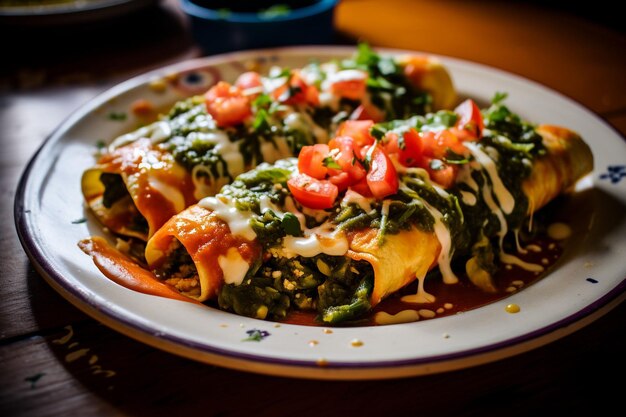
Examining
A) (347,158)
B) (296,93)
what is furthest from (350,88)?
(347,158)

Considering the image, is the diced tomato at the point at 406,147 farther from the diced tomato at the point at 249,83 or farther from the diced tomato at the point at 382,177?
the diced tomato at the point at 249,83

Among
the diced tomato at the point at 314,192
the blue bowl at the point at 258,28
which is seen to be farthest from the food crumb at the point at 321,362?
the blue bowl at the point at 258,28

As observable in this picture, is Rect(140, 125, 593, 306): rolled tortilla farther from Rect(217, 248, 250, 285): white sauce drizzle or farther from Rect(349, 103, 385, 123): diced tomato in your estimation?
Rect(349, 103, 385, 123): diced tomato

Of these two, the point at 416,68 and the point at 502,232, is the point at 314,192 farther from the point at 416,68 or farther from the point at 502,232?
the point at 416,68

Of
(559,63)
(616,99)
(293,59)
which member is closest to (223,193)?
(293,59)

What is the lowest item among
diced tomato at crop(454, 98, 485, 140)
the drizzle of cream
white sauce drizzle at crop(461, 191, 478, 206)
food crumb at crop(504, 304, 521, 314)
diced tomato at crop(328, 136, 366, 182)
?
the drizzle of cream

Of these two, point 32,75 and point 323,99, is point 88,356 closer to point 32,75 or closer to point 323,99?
point 323,99

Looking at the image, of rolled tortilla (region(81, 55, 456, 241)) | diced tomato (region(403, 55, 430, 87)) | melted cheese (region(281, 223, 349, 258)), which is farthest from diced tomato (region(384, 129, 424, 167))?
diced tomato (region(403, 55, 430, 87))
